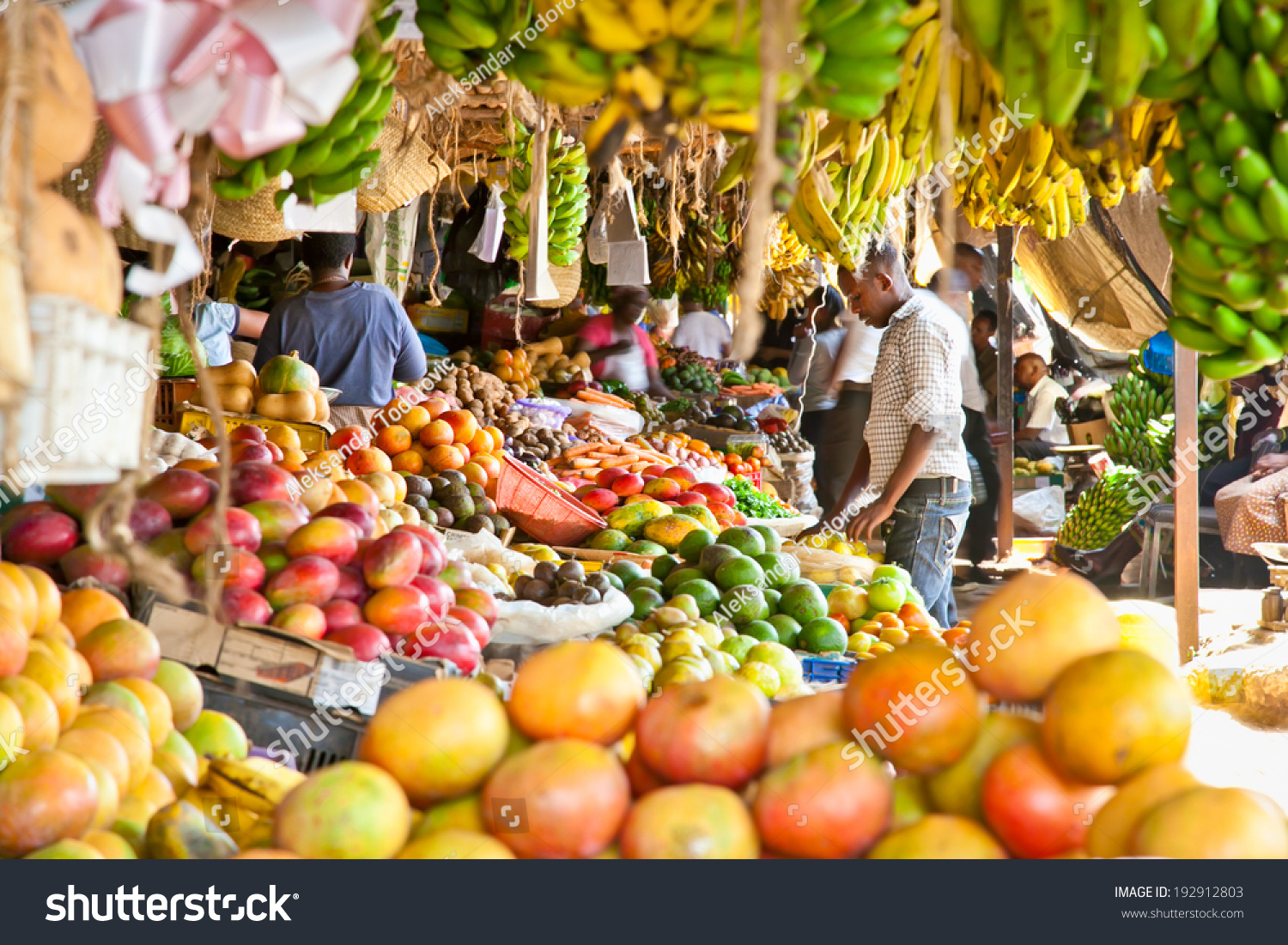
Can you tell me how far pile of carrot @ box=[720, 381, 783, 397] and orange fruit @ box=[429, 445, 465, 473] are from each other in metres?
4.49

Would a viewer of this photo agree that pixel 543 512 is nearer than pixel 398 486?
No

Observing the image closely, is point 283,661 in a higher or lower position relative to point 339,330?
lower

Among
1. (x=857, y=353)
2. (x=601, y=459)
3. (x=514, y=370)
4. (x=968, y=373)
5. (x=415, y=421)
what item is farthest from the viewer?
(x=514, y=370)

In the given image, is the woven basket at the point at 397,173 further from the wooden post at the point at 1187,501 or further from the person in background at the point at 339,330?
the wooden post at the point at 1187,501

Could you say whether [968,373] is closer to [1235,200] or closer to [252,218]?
[252,218]

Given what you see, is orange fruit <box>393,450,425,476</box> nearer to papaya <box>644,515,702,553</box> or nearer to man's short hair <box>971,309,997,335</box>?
papaya <box>644,515,702,553</box>

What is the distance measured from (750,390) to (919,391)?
4.31 meters

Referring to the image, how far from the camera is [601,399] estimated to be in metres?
6.56

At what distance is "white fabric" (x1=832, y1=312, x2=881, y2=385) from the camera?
6.23 m

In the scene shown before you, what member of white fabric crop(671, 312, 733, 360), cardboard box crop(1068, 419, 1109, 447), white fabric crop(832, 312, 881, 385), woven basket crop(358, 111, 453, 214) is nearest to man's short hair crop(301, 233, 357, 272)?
woven basket crop(358, 111, 453, 214)

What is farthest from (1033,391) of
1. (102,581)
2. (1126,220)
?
(102,581)

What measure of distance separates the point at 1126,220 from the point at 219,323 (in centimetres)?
464

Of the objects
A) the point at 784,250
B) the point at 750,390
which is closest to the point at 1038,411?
the point at 750,390
